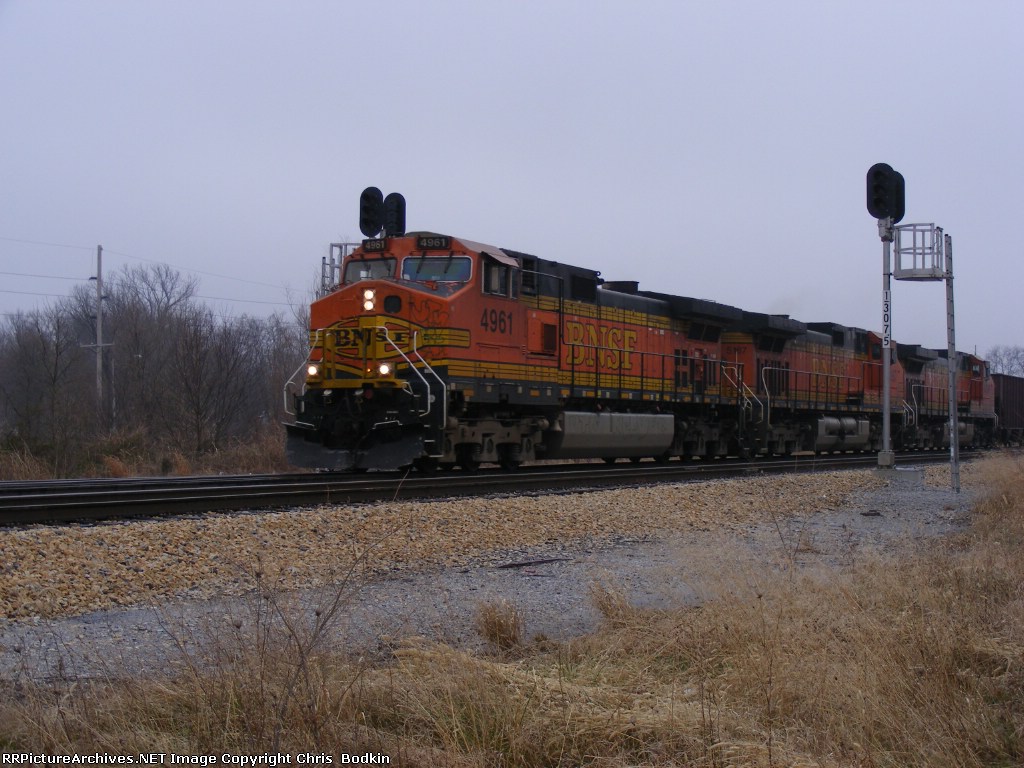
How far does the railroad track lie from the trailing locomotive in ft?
2.86

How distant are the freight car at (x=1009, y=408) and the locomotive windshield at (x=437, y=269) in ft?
109

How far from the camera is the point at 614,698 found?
4.20 m

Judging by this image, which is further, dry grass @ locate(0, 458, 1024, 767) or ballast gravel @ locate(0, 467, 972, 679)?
ballast gravel @ locate(0, 467, 972, 679)

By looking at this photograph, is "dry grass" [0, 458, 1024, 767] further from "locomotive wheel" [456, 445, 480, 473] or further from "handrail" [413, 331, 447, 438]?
"locomotive wheel" [456, 445, 480, 473]

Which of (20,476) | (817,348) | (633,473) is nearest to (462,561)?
(633,473)

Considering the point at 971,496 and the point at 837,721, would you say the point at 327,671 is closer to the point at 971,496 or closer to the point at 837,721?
the point at 837,721

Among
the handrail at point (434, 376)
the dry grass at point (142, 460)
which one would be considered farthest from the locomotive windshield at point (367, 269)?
the dry grass at point (142, 460)

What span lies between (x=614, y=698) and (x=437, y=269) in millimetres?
11409

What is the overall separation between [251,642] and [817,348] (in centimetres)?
2480

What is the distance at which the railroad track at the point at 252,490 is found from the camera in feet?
30.1

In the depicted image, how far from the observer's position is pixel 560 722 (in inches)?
154

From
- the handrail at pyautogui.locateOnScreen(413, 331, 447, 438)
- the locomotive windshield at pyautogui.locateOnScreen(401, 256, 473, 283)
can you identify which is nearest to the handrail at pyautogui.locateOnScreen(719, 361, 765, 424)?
the locomotive windshield at pyautogui.locateOnScreen(401, 256, 473, 283)

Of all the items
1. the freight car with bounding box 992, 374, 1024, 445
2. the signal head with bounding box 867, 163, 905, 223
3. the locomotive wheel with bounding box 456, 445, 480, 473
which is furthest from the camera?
the freight car with bounding box 992, 374, 1024, 445

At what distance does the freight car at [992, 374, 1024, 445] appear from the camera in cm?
4184
